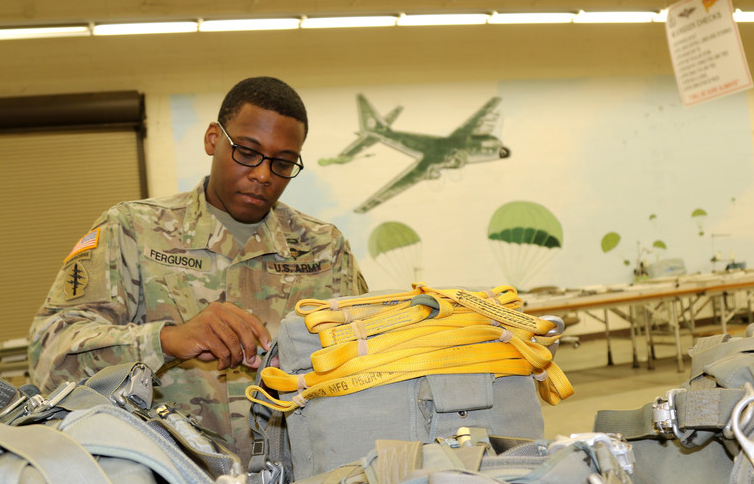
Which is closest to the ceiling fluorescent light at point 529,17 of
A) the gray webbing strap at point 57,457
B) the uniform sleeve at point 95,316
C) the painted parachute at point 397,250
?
the painted parachute at point 397,250

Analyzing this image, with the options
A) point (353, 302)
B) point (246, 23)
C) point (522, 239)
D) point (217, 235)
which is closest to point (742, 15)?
point (522, 239)

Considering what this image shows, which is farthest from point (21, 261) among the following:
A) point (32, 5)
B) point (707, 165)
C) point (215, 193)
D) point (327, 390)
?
point (707, 165)

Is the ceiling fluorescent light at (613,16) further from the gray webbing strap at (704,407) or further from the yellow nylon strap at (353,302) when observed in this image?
the gray webbing strap at (704,407)

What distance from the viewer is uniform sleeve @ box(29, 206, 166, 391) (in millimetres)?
1356

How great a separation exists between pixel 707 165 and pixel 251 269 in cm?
876

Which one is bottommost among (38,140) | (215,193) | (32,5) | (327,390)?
(327,390)

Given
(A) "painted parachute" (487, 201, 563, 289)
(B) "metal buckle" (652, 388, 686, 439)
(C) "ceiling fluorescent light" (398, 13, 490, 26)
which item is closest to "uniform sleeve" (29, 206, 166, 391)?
(B) "metal buckle" (652, 388, 686, 439)

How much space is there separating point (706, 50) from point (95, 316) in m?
3.98

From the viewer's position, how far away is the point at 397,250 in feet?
26.3

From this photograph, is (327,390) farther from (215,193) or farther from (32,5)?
(32,5)

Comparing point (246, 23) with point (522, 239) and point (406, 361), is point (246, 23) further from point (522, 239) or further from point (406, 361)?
point (406, 361)

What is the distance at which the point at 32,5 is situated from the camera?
7.06m

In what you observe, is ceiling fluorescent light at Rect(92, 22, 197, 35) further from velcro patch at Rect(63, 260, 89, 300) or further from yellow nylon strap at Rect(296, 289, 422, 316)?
yellow nylon strap at Rect(296, 289, 422, 316)

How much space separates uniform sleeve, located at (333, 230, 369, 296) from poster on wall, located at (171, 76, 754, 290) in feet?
18.5
